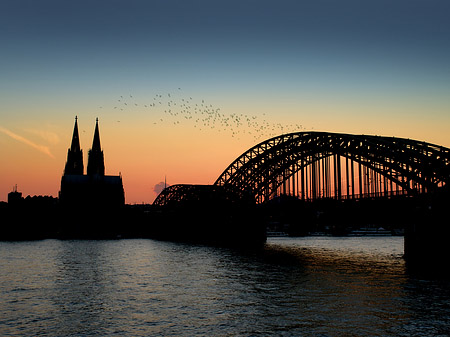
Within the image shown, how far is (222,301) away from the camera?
28688 mm

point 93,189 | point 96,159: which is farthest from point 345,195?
point 96,159

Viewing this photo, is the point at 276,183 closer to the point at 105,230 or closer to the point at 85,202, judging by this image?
the point at 105,230

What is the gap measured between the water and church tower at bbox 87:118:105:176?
132092 millimetres

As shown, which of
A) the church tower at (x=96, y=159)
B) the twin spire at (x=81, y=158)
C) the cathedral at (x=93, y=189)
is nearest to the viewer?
the cathedral at (x=93, y=189)

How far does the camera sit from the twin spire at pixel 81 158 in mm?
178000

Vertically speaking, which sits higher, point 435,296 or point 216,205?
point 216,205

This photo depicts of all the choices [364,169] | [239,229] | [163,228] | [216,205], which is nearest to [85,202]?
[163,228]

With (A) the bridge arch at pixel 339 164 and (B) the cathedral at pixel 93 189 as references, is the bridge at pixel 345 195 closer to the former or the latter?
(A) the bridge arch at pixel 339 164

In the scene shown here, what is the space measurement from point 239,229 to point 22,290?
201 ft

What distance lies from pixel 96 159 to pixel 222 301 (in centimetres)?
15713

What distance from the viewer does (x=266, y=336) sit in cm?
2055

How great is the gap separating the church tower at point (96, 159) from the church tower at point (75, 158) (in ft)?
15.4

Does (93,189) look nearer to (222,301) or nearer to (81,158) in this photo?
(81,158)

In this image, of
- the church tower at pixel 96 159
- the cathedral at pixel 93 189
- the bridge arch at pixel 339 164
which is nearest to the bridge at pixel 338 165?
the bridge arch at pixel 339 164
